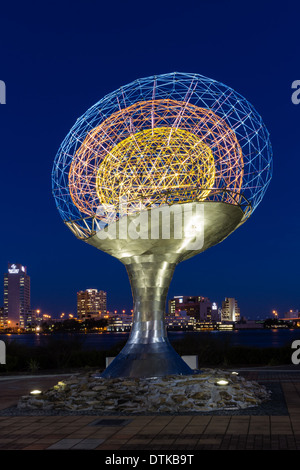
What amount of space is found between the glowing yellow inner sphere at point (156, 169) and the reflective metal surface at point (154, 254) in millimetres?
406

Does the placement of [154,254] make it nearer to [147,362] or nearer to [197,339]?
[147,362]

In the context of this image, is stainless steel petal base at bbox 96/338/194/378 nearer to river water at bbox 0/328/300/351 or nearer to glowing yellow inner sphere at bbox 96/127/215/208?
glowing yellow inner sphere at bbox 96/127/215/208

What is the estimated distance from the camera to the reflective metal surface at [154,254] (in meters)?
13.6

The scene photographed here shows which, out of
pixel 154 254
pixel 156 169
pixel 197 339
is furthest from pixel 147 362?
pixel 197 339

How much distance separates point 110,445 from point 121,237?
6.39 meters

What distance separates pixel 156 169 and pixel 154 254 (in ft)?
7.37

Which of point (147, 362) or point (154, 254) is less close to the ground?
point (154, 254)

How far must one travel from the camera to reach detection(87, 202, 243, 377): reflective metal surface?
13.6 m

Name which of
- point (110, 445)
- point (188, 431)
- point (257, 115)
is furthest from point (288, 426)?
point (257, 115)

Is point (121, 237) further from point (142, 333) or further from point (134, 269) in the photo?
point (142, 333)

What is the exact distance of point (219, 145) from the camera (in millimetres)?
13883

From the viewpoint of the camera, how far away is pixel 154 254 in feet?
47.1

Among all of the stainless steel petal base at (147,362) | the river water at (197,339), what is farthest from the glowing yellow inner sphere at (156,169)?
the river water at (197,339)

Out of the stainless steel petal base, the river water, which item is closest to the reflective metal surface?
the stainless steel petal base
